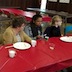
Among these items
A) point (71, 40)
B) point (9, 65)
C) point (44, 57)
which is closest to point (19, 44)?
point (44, 57)

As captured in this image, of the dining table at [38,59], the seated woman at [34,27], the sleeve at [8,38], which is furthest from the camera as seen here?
the seated woman at [34,27]

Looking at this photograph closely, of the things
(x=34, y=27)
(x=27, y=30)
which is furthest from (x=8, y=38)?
(x=34, y=27)

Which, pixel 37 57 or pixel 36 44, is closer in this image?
pixel 37 57

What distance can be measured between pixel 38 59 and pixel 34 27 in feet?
4.37

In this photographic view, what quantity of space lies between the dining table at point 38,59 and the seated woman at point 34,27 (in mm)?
743

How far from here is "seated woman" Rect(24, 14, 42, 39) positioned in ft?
9.40

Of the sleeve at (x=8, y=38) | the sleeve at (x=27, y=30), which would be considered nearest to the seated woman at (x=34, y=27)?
the sleeve at (x=27, y=30)

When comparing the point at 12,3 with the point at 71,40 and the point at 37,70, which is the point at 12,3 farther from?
the point at 37,70

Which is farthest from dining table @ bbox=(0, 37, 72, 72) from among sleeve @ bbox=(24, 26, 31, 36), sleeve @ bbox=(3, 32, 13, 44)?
sleeve @ bbox=(24, 26, 31, 36)

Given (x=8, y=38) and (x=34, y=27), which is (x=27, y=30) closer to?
(x=34, y=27)

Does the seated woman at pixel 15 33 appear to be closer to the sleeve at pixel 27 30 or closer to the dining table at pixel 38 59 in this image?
the dining table at pixel 38 59

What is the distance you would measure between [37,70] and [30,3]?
6936mm

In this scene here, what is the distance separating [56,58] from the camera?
1764 millimetres

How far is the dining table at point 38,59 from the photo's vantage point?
4.95ft
